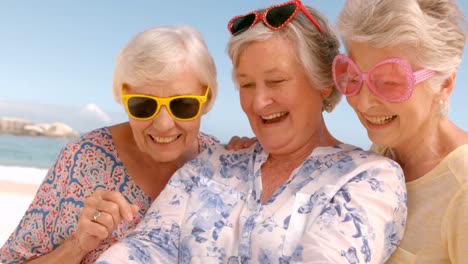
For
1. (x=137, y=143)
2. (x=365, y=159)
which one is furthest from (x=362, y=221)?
(x=137, y=143)

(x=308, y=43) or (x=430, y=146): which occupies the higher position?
(x=308, y=43)

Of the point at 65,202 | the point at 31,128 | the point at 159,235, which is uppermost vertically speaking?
the point at 65,202

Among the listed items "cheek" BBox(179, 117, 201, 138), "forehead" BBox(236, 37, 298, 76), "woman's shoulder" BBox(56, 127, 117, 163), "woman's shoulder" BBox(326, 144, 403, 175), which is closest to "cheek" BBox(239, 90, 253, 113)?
"forehead" BBox(236, 37, 298, 76)

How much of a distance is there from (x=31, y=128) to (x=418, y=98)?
50.5 m

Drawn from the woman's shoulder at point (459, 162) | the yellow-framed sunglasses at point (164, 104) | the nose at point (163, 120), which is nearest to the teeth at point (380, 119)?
the woman's shoulder at point (459, 162)

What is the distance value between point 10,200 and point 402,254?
6.50 metres

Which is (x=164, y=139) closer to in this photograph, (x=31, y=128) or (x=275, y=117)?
(x=275, y=117)

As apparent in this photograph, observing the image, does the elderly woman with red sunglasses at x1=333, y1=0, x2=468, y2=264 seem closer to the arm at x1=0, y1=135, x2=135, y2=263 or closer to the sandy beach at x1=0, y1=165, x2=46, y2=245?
the arm at x1=0, y1=135, x2=135, y2=263

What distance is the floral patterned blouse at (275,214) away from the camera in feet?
6.74

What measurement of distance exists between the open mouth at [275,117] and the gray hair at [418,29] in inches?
18.1

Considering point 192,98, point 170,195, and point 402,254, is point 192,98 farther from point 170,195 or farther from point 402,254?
point 402,254

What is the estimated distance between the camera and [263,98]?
2420 mm

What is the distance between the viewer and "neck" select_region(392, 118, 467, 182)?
2.23 m

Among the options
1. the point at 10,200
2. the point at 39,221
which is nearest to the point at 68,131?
the point at 10,200
